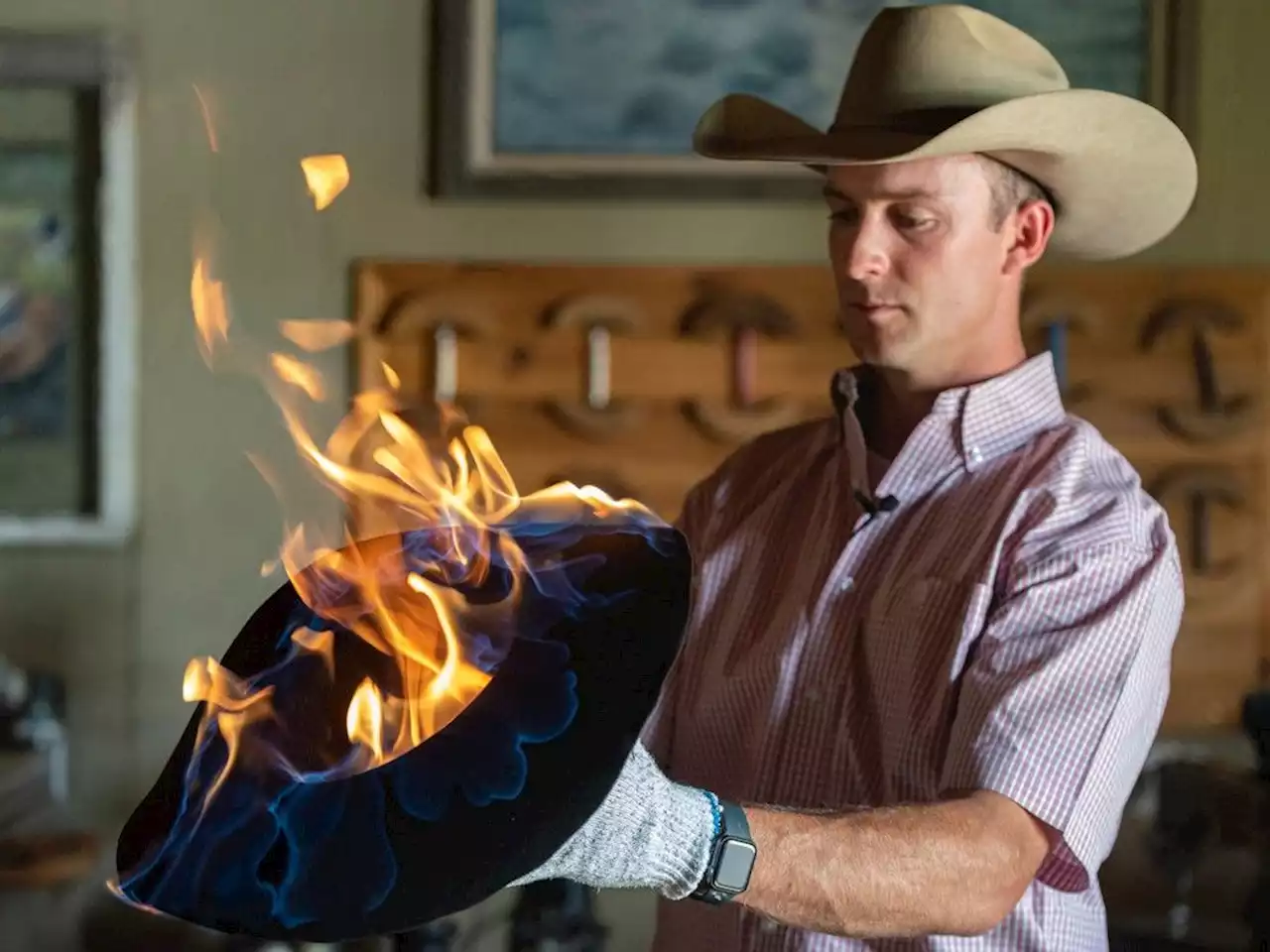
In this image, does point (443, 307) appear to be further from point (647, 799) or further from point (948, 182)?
point (647, 799)

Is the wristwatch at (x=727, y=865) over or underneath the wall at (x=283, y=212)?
underneath

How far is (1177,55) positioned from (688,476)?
827mm

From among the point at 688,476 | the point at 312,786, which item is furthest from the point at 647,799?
the point at 688,476

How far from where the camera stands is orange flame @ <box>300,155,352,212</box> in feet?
5.71

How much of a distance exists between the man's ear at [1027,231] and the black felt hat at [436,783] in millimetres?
436

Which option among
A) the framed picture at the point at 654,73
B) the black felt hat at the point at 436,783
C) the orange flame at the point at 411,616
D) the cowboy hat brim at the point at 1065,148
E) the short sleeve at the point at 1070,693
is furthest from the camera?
the framed picture at the point at 654,73

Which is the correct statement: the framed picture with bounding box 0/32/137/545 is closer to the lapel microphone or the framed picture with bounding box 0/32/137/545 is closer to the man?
the man

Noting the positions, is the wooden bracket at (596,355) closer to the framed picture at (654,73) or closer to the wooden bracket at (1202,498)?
the framed picture at (654,73)

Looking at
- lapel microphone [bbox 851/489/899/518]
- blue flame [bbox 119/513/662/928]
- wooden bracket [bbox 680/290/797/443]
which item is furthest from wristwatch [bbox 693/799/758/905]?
wooden bracket [bbox 680/290/797/443]

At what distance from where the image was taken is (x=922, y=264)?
103 cm

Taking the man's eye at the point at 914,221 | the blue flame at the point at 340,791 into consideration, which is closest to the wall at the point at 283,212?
the man's eye at the point at 914,221

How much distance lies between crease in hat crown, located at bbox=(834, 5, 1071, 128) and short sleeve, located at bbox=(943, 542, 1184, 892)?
40 cm

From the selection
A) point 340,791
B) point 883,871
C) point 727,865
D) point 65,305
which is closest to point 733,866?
point 727,865

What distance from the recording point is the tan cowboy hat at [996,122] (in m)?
1.02
